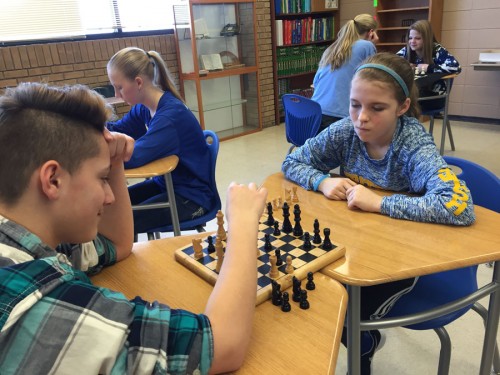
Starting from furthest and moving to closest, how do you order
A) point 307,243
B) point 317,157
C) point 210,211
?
point 210,211
point 317,157
point 307,243

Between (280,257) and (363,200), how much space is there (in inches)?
17.3

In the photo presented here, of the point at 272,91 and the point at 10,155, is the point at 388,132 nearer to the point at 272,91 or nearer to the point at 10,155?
the point at 10,155

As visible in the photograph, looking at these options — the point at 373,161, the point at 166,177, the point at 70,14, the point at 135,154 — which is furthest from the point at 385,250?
the point at 70,14

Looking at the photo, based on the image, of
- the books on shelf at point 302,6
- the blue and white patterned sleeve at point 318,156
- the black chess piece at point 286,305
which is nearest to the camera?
the black chess piece at point 286,305

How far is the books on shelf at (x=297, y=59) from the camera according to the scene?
6.18m

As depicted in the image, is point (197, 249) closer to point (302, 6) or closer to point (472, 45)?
point (472, 45)

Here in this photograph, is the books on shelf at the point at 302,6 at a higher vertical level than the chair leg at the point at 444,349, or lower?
higher

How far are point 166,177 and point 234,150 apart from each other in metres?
3.22

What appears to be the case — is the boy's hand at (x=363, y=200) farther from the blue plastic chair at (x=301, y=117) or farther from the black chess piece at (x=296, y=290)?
the blue plastic chair at (x=301, y=117)

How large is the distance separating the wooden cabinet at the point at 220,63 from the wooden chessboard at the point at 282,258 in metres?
4.37

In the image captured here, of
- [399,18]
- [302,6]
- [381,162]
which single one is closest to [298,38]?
[302,6]

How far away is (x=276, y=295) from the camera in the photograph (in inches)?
37.2

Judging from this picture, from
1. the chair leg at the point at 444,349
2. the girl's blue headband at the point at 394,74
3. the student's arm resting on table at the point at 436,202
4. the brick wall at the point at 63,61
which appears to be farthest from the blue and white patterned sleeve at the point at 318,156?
the brick wall at the point at 63,61

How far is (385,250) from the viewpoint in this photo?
1122 millimetres
